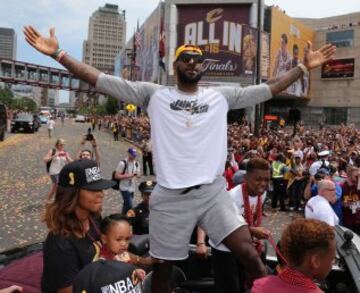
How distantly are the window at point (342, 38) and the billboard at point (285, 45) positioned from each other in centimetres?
543

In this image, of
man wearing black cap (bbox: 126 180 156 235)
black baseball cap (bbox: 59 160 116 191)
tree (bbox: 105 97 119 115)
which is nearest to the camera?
black baseball cap (bbox: 59 160 116 191)

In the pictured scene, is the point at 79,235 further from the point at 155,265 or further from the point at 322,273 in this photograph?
the point at 322,273

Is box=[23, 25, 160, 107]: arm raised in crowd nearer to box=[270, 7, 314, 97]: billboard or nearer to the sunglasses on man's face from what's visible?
the sunglasses on man's face

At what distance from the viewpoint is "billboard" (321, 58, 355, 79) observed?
5888 cm

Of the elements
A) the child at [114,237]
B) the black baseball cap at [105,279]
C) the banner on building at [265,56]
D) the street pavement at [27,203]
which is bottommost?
the street pavement at [27,203]

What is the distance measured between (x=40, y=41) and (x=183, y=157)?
120cm

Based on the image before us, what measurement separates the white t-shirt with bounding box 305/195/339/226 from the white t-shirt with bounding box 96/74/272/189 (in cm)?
222

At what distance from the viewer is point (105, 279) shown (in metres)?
1.76

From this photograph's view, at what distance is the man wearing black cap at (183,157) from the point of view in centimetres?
282

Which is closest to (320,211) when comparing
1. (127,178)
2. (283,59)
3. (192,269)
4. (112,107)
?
(192,269)

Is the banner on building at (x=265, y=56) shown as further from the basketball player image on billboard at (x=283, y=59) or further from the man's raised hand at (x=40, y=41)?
the man's raised hand at (x=40, y=41)

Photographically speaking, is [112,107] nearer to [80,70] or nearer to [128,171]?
[128,171]

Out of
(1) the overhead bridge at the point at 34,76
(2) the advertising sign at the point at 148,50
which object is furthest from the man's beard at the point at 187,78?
(1) the overhead bridge at the point at 34,76

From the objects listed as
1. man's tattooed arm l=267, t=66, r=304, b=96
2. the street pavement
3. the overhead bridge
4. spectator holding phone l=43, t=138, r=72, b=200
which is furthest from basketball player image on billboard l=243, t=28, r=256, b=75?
the overhead bridge
